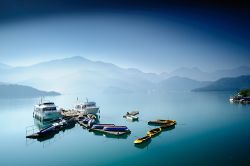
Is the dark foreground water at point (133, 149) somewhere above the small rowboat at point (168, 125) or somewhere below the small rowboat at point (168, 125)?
below

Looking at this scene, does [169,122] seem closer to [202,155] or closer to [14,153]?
[202,155]

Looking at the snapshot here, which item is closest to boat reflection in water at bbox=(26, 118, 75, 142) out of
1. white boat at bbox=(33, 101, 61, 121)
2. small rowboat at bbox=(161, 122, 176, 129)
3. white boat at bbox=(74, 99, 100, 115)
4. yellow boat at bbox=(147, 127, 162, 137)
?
white boat at bbox=(33, 101, 61, 121)

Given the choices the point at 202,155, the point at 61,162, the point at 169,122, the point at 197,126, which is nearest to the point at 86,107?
the point at 169,122

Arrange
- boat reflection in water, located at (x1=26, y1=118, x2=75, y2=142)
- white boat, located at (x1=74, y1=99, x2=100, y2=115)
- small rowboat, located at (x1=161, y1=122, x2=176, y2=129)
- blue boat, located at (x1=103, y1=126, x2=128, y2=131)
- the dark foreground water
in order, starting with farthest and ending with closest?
white boat, located at (x1=74, y1=99, x2=100, y2=115) → small rowboat, located at (x1=161, y1=122, x2=176, y2=129) → blue boat, located at (x1=103, y1=126, x2=128, y2=131) → boat reflection in water, located at (x1=26, y1=118, x2=75, y2=142) → the dark foreground water

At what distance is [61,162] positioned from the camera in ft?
125

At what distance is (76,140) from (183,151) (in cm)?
2265

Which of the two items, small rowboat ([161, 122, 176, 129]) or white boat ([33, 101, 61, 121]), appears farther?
white boat ([33, 101, 61, 121])

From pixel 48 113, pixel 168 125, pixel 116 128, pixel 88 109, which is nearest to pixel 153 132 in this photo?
pixel 116 128

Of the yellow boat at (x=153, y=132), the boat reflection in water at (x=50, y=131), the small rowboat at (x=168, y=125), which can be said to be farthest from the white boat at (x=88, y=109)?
the yellow boat at (x=153, y=132)

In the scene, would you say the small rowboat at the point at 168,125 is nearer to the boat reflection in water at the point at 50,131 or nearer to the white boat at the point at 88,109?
the boat reflection in water at the point at 50,131

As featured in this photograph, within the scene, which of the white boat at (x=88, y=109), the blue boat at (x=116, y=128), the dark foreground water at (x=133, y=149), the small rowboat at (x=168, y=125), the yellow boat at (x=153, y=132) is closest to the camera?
the dark foreground water at (x=133, y=149)

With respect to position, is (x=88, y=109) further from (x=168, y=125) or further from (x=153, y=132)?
(x=153, y=132)

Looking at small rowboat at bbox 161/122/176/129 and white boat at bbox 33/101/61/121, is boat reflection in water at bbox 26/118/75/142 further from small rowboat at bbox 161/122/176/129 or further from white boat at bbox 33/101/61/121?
small rowboat at bbox 161/122/176/129

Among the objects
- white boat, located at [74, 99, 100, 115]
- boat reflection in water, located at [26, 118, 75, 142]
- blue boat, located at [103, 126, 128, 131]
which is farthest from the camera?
white boat, located at [74, 99, 100, 115]
